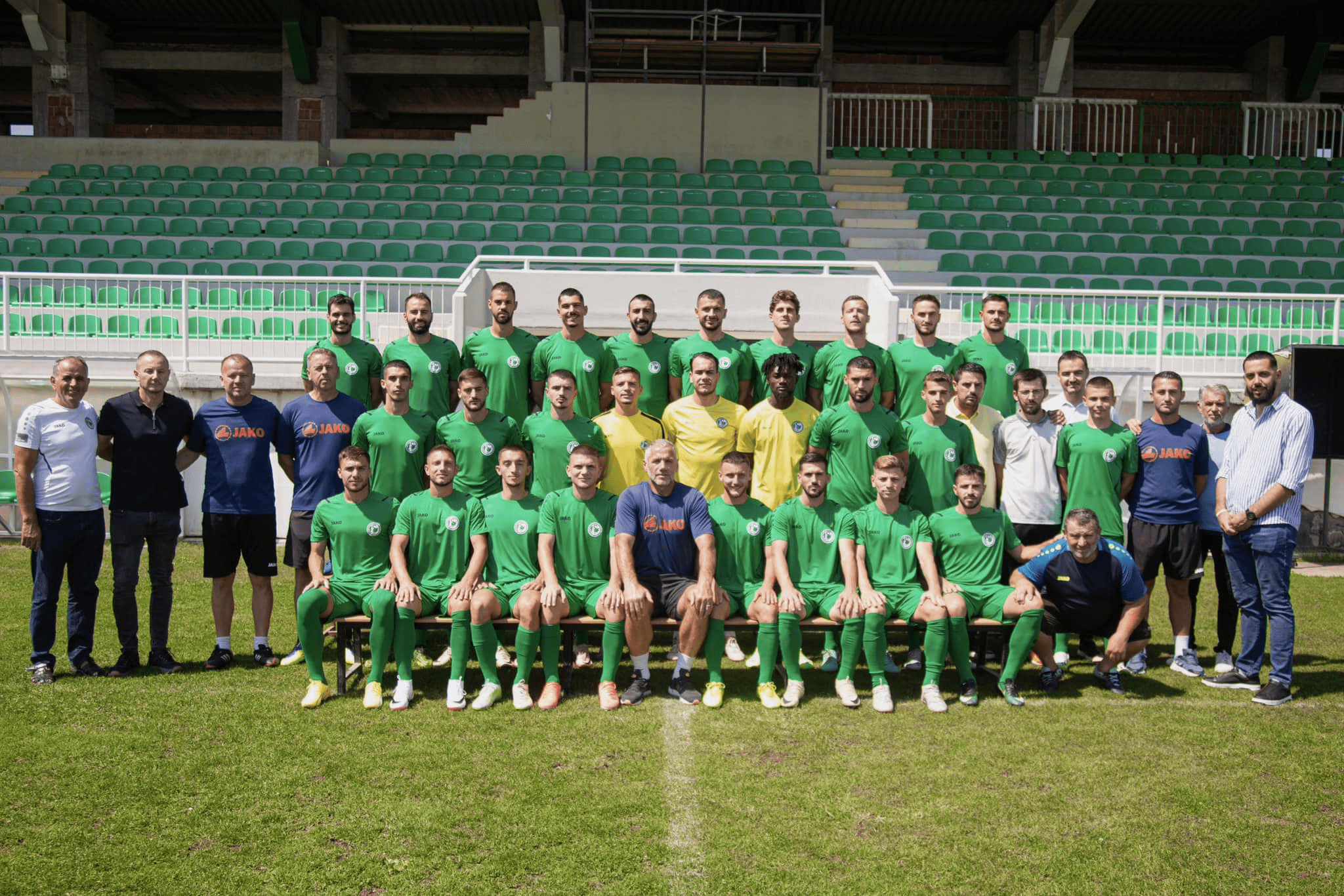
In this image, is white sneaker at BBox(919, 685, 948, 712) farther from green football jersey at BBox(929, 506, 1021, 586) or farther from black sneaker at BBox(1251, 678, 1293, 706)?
black sneaker at BBox(1251, 678, 1293, 706)

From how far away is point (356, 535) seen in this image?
5.38m

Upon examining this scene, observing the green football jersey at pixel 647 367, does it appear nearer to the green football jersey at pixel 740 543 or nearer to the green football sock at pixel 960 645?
the green football jersey at pixel 740 543

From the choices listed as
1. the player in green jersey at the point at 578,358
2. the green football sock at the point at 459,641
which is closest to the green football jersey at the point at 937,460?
the player in green jersey at the point at 578,358

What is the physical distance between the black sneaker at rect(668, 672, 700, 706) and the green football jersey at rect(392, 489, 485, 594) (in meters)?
1.23

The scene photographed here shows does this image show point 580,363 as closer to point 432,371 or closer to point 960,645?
point 432,371

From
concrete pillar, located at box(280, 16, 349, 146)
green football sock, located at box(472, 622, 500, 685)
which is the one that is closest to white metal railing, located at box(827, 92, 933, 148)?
concrete pillar, located at box(280, 16, 349, 146)

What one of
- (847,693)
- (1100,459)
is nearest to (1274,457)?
(1100,459)

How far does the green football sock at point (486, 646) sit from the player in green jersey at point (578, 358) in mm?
1684

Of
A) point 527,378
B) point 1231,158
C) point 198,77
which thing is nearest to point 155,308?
point 527,378

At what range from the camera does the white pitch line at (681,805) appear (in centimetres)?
339

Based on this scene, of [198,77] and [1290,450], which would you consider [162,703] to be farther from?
[198,77]

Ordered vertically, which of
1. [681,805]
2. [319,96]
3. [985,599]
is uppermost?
[319,96]

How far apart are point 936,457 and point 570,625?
7.17 feet

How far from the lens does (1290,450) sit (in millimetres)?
5266
